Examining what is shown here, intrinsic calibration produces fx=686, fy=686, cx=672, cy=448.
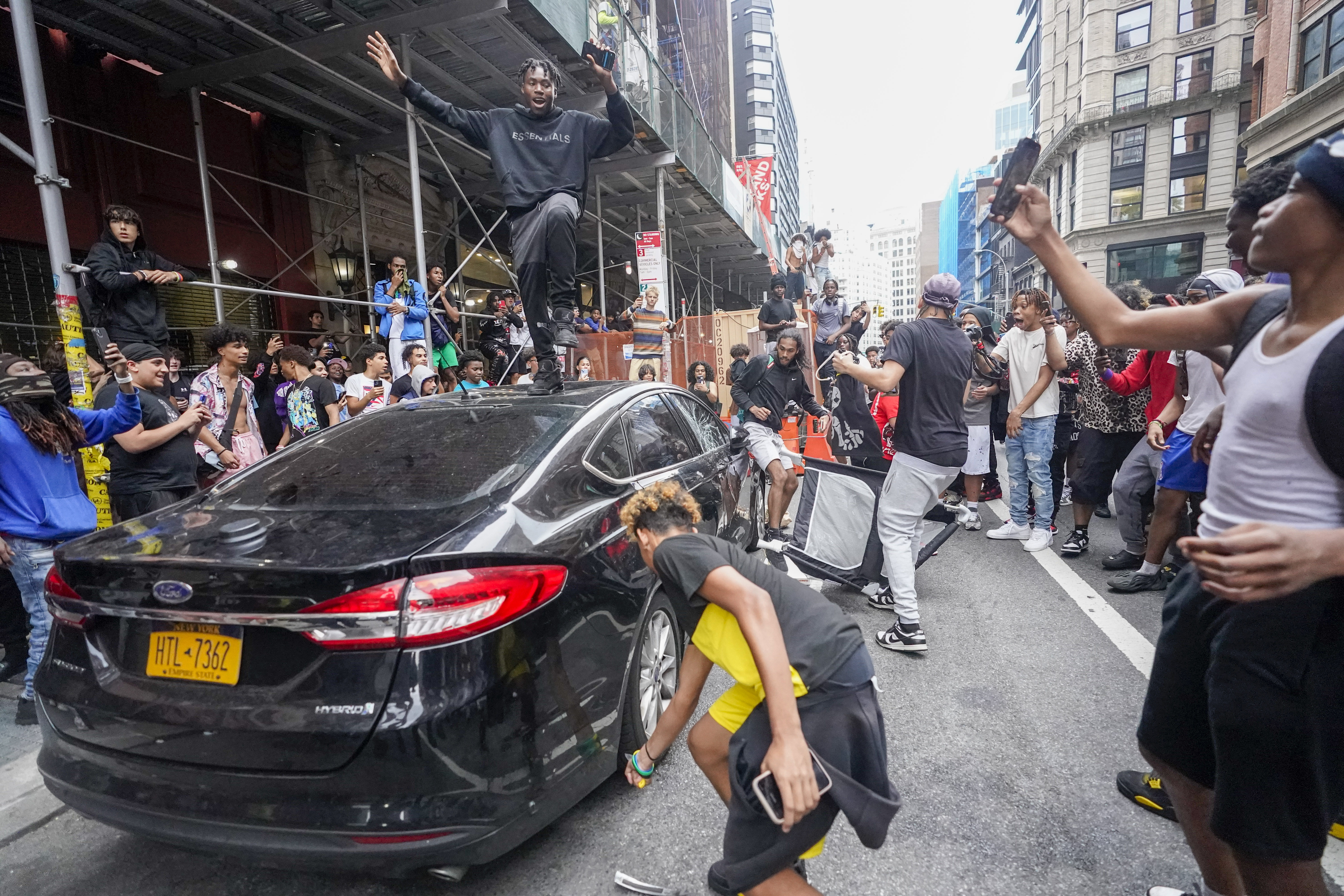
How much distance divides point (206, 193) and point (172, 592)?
786 cm

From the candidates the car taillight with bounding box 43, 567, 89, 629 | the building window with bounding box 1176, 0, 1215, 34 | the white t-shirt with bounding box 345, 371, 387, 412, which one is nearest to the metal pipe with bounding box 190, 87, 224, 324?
the white t-shirt with bounding box 345, 371, 387, 412

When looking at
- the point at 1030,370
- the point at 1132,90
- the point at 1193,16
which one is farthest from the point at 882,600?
the point at 1193,16

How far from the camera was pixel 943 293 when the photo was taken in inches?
153

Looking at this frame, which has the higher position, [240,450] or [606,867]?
[240,450]

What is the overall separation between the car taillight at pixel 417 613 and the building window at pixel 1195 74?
46419 millimetres

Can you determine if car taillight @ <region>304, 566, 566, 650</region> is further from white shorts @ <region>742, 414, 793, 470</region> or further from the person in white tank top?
white shorts @ <region>742, 414, 793, 470</region>

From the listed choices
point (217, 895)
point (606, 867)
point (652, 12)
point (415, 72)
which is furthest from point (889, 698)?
point (652, 12)

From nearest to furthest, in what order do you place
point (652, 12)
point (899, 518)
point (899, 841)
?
point (899, 841), point (899, 518), point (652, 12)

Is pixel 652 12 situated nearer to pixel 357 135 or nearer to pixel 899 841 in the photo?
pixel 357 135

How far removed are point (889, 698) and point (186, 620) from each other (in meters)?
2.81

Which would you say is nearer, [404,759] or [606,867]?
[404,759]

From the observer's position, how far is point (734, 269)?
23.6 m

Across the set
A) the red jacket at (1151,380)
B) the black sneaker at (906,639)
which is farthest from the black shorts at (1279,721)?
the red jacket at (1151,380)

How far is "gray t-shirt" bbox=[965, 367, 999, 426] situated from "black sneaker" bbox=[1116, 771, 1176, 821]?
3922mm
